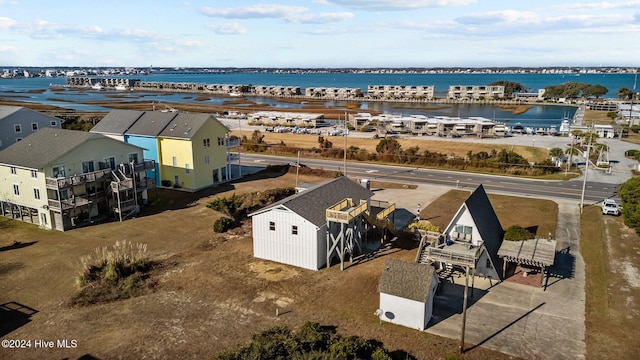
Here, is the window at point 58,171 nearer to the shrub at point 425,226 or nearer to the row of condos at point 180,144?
the row of condos at point 180,144

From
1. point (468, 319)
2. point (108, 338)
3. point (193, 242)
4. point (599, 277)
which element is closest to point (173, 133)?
point (193, 242)

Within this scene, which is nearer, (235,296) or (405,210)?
(235,296)

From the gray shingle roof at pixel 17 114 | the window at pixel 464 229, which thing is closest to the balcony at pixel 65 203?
the gray shingle roof at pixel 17 114

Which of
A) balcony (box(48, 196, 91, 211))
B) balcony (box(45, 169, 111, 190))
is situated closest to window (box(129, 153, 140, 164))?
balcony (box(45, 169, 111, 190))

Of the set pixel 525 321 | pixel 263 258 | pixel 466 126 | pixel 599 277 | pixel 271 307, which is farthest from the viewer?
pixel 466 126

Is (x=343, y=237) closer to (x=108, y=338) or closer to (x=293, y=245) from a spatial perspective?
(x=293, y=245)

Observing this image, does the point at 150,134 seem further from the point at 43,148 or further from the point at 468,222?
the point at 468,222
